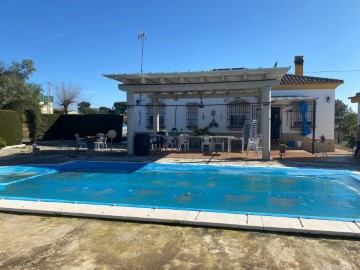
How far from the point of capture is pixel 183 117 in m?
21.0

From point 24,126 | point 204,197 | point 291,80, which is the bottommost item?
point 204,197

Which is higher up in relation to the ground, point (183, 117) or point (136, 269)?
point (183, 117)

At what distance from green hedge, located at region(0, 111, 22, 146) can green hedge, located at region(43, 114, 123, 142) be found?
3613 mm

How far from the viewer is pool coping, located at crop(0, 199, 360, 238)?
443 centimetres

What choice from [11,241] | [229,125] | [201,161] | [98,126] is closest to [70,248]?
[11,241]

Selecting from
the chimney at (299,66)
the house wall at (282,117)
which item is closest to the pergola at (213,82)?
the house wall at (282,117)

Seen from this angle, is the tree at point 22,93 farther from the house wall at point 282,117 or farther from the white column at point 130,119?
the white column at point 130,119

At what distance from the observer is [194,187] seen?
881 centimetres

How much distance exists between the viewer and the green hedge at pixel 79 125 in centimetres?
2188

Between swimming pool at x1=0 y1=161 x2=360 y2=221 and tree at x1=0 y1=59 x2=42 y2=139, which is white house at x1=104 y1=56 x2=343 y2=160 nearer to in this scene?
swimming pool at x1=0 y1=161 x2=360 y2=221

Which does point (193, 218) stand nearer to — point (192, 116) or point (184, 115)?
point (192, 116)

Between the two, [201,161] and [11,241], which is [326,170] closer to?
[201,161]

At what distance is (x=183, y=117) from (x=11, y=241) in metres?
17.2

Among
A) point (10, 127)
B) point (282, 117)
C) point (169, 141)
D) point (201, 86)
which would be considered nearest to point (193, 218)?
point (201, 86)
